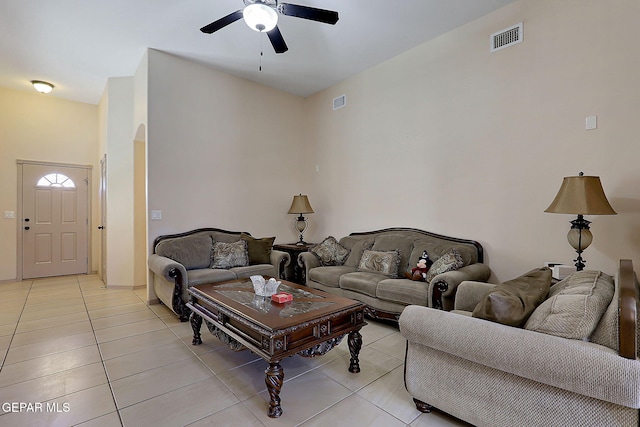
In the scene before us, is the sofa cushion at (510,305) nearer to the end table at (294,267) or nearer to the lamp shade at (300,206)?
the end table at (294,267)

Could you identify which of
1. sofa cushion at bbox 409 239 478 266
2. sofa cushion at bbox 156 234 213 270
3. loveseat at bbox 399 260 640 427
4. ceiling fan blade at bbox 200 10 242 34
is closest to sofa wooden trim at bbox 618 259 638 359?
loveseat at bbox 399 260 640 427

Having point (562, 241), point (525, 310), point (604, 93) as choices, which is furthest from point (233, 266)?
point (604, 93)

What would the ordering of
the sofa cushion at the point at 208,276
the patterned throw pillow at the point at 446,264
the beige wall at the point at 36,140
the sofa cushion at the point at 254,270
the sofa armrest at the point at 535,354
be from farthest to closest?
1. the beige wall at the point at 36,140
2. the sofa cushion at the point at 254,270
3. the sofa cushion at the point at 208,276
4. the patterned throw pillow at the point at 446,264
5. the sofa armrest at the point at 535,354

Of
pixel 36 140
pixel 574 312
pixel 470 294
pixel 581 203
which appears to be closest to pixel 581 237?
pixel 581 203

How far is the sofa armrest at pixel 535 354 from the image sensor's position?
3.99 feet

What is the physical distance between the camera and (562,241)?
2.88m

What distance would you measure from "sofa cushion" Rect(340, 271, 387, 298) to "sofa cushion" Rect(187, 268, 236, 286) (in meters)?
1.38

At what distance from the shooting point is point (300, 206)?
16.9ft

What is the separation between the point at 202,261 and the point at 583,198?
407cm

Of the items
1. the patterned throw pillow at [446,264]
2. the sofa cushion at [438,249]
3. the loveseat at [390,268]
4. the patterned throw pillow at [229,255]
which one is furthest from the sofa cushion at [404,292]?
the patterned throw pillow at [229,255]

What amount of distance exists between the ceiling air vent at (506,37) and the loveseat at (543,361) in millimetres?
2532

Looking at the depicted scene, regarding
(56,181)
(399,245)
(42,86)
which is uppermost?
(42,86)

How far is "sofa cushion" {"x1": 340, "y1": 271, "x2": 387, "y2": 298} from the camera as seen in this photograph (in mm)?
3357

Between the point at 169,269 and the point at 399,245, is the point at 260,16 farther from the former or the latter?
the point at 399,245
